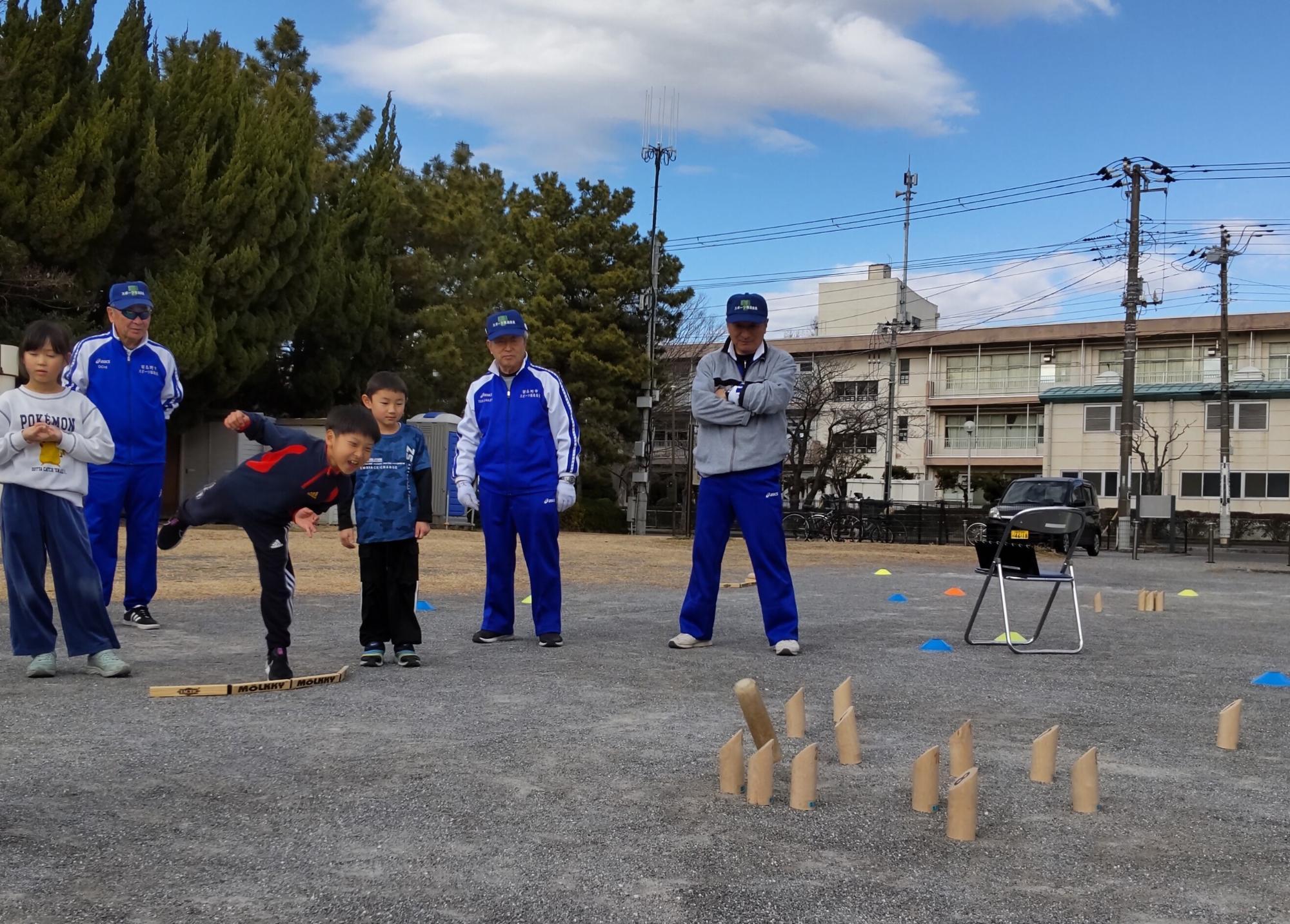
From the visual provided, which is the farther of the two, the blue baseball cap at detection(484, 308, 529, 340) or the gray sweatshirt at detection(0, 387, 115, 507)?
the blue baseball cap at detection(484, 308, 529, 340)

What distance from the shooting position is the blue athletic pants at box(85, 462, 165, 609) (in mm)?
6855

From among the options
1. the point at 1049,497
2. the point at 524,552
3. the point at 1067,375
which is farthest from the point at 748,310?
the point at 1067,375

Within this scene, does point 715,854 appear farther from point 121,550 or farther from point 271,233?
point 271,233

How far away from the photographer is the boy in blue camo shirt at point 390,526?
19.4 feet

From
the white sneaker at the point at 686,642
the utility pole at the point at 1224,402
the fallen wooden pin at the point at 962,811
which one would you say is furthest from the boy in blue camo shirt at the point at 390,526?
the utility pole at the point at 1224,402

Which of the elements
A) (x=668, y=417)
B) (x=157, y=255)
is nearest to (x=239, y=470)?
(x=157, y=255)

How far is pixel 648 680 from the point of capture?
5438 millimetres

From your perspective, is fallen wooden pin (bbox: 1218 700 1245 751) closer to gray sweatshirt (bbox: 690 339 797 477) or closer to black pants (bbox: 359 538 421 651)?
gray sweatshirt (bbox: 690 339 797 477)

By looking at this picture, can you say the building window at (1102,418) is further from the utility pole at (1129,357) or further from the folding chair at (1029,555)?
the folding chair at (1029,555)

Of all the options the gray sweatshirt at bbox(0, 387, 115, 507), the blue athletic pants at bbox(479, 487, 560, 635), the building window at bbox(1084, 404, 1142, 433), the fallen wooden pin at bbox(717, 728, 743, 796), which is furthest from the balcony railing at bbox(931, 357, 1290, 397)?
the fallen wooden pin at bbox(717, 728, 743, 796)

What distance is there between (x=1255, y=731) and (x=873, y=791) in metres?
2.01

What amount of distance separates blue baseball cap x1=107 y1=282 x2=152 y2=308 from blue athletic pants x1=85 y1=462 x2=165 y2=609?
3.08ft

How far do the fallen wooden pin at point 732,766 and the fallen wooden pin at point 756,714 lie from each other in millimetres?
69

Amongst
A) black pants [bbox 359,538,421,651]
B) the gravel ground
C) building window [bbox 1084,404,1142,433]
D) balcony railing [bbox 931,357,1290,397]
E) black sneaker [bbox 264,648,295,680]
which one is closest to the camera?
the gravel ground
